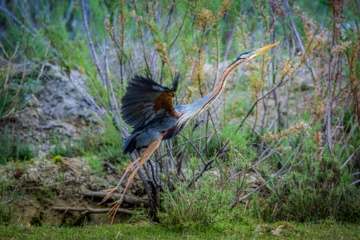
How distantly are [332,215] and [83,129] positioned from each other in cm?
392

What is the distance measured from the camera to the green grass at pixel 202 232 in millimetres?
2746

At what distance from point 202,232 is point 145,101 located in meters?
1.46

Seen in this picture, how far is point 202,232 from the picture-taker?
119 inches

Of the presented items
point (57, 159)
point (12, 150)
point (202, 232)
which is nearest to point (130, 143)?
point (202, 232)

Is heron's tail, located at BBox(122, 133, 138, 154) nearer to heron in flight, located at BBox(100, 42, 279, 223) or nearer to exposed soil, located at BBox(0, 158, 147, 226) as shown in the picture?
heron in flight, located at BBox(100, 42, 279, 223)

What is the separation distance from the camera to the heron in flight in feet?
7.50

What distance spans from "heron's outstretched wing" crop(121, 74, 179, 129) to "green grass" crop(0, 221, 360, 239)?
3.46 feet

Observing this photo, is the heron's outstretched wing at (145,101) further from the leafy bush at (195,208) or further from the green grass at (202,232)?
the green grass at (202,232)

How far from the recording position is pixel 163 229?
3057mm

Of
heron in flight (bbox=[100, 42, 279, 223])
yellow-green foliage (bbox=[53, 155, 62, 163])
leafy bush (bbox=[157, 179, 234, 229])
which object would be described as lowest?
leafy bush (bbox=[157, 179, 234, 229])

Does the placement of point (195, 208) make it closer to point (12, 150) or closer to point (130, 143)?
point (130, 143)

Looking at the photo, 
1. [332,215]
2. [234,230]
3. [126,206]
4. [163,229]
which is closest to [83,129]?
[126,206]

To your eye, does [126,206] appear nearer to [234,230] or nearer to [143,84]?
[234,230]

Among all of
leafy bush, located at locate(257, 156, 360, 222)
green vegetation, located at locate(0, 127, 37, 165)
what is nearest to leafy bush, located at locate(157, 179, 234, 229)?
leafy bush, located at locate(257, 156, 360, 222)
